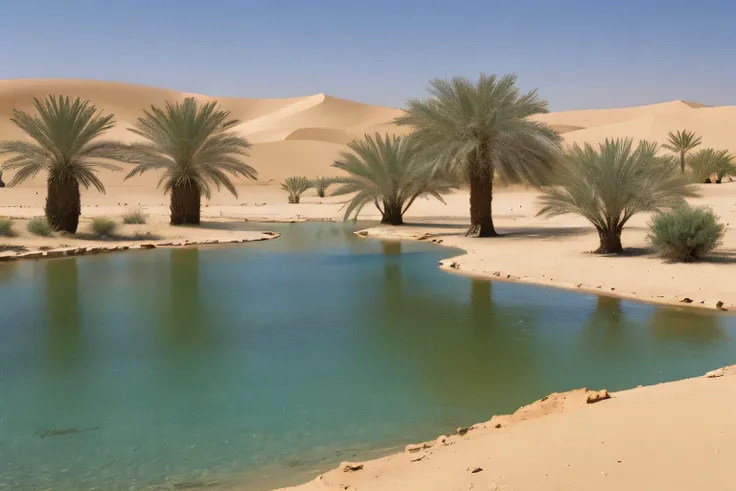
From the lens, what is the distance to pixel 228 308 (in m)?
9.73

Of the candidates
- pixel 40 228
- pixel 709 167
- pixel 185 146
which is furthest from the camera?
pixel 709 167

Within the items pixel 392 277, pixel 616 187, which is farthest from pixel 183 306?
pixel 616 187

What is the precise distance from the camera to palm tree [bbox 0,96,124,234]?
731 inches

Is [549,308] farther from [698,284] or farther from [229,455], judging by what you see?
[229,455]

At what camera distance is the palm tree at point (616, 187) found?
13.9 meters

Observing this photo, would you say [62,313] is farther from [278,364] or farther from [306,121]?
[306,121]

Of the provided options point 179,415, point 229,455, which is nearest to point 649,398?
point 229,455

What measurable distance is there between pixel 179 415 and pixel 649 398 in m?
3.27

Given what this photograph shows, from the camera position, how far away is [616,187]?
549 inches

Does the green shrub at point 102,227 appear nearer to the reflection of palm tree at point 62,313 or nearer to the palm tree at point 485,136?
the reflection of palm tree at point 62,313

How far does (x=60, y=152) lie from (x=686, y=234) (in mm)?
14796

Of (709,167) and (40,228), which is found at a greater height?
(709,167)

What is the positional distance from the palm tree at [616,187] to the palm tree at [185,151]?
12118mm

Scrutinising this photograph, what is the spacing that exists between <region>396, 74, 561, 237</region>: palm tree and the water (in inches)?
275
